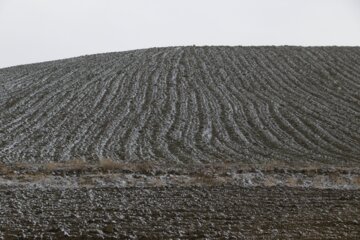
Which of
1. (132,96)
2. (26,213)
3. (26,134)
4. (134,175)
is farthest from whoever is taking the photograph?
(132,96)

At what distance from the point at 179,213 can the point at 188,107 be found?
1914cm

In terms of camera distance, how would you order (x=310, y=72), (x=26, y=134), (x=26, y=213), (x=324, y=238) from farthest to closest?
(x=310, y=72)
(x=26, y=134)
(x=26, y=213)
(x=324, y=238)

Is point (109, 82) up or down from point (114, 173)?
up

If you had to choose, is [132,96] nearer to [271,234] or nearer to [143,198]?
[143,198]

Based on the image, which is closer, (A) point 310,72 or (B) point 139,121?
(B) point 139,121

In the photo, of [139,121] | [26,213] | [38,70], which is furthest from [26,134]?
→ [38,70]

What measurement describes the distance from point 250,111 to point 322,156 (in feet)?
28.4

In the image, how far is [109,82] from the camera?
37062 millimetres

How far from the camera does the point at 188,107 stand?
98.9ft

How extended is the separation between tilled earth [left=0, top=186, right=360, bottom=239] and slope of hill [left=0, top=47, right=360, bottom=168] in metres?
6.06

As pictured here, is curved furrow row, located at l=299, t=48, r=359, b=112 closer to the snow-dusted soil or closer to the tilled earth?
the snow-dusted soil

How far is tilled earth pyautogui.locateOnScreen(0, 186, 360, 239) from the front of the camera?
1002 centimetres

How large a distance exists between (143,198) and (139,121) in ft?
48.4

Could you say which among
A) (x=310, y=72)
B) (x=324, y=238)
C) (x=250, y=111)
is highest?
(x=310, y=72)
